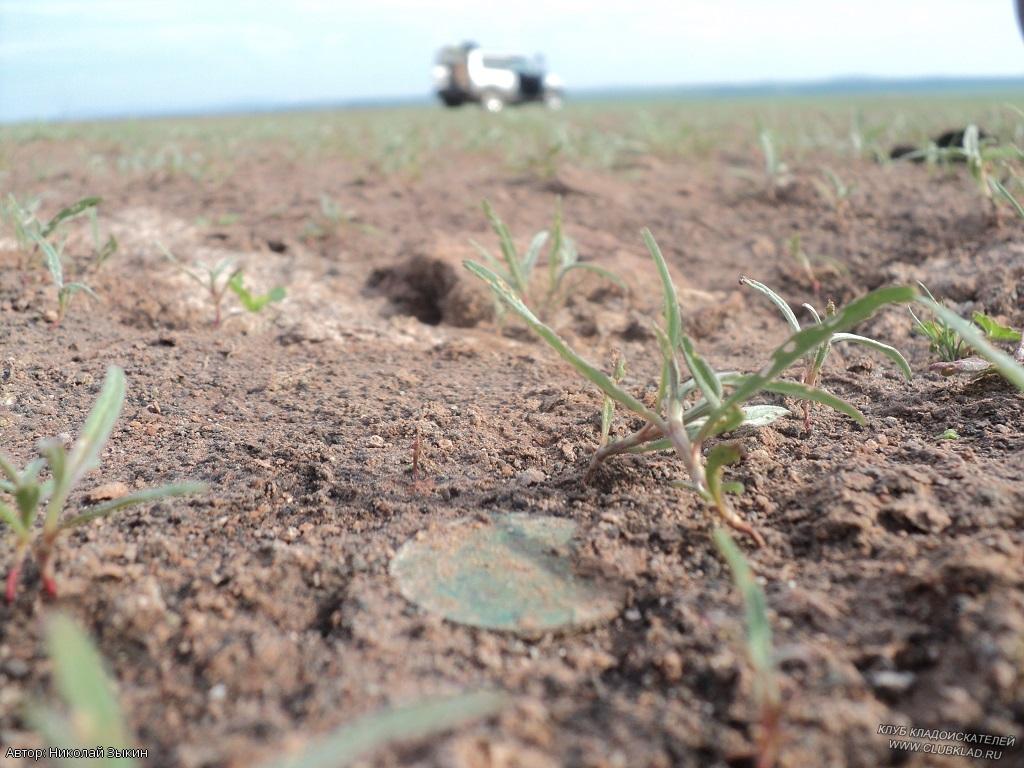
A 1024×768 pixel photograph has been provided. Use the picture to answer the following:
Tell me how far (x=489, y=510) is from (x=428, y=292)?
1.30 meters

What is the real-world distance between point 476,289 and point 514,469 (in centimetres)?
98

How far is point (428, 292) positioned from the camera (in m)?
2.31

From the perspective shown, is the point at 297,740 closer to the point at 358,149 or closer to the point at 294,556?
the point at 294,556

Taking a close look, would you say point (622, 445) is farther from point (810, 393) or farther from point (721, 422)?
point (810, 393)

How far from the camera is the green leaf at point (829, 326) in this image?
87 centimetres

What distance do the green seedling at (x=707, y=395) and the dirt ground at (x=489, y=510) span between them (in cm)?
7

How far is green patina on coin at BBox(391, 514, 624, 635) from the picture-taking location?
902 millimetres

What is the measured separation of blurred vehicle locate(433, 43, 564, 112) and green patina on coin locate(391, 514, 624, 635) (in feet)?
51.5

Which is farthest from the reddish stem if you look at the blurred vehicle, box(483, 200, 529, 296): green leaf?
the blurred vehicle

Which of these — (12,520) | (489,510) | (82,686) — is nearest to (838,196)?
(489,510)

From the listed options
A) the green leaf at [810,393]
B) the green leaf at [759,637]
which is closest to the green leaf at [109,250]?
the green leaf at [810,393]

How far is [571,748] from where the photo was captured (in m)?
0.71

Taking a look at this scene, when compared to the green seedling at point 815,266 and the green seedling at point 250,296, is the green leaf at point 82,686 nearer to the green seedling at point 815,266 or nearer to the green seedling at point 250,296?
the green seedling at point 250,296

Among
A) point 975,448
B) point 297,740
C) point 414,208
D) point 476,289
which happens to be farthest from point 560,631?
point 414,208
